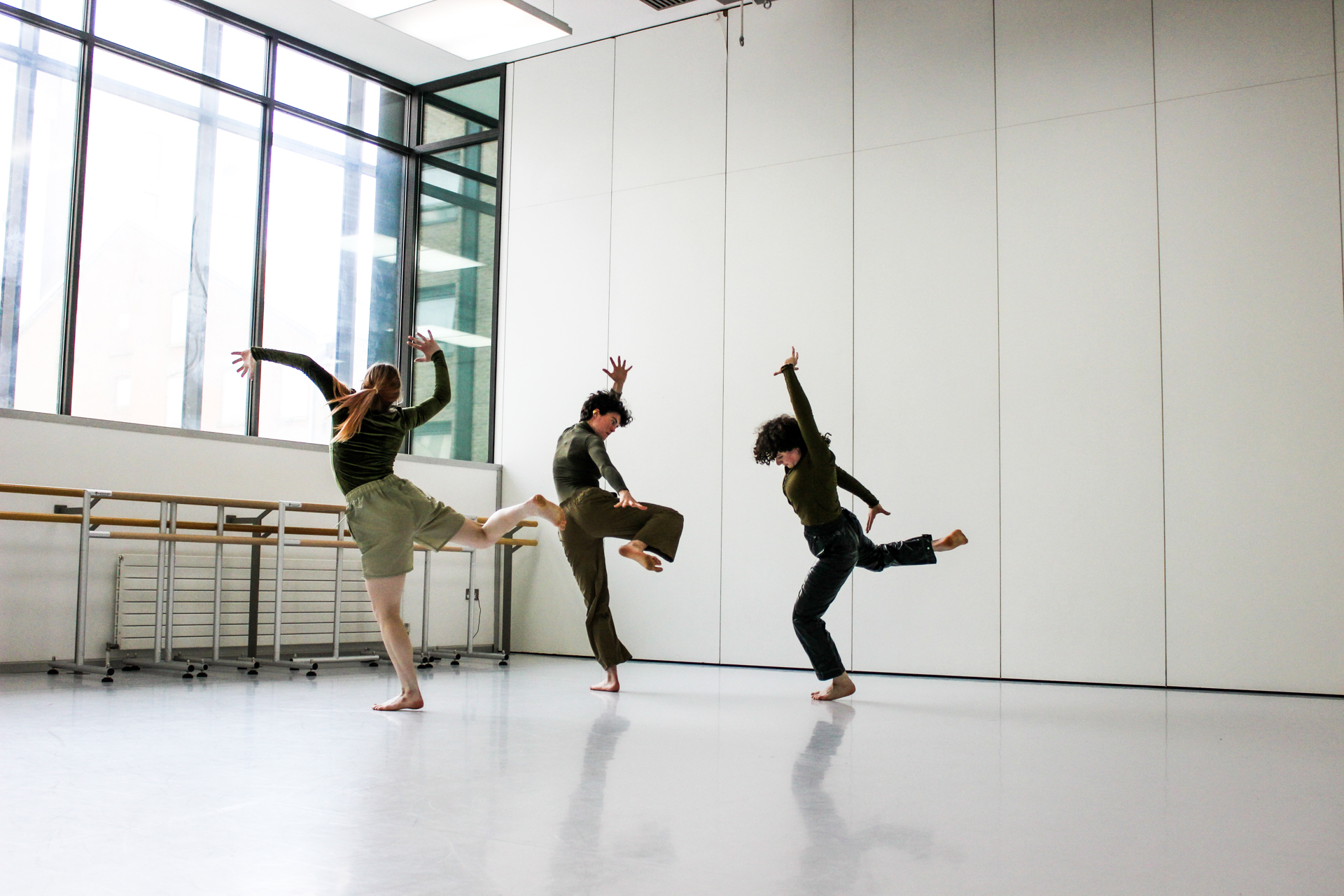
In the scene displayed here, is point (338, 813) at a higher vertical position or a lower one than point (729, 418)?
lower

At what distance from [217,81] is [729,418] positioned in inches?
158

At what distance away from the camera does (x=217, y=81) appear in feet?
23.2

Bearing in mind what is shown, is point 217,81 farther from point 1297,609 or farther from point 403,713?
point 1297,609

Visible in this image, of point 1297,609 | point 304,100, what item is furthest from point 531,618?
point 1297,609

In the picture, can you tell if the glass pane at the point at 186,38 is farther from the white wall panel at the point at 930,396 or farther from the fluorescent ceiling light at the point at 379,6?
the white wall panel at the point at 930,396

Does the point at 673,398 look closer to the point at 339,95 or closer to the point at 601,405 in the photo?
the point at 601,405

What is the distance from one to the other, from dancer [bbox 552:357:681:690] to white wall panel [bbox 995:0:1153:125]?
297cm

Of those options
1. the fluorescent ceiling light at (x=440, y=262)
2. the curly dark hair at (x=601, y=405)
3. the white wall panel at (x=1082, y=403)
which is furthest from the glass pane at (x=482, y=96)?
the curly dark hair at (x=601, y=405)

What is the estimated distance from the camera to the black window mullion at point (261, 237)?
707 centimetres

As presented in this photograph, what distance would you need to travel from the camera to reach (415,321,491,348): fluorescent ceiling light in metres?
8.14

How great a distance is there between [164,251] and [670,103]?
11.1 feet

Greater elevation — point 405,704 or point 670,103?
point 670,103

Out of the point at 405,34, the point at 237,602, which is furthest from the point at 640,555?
the point at 405,34

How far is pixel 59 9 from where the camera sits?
20.4 ft
